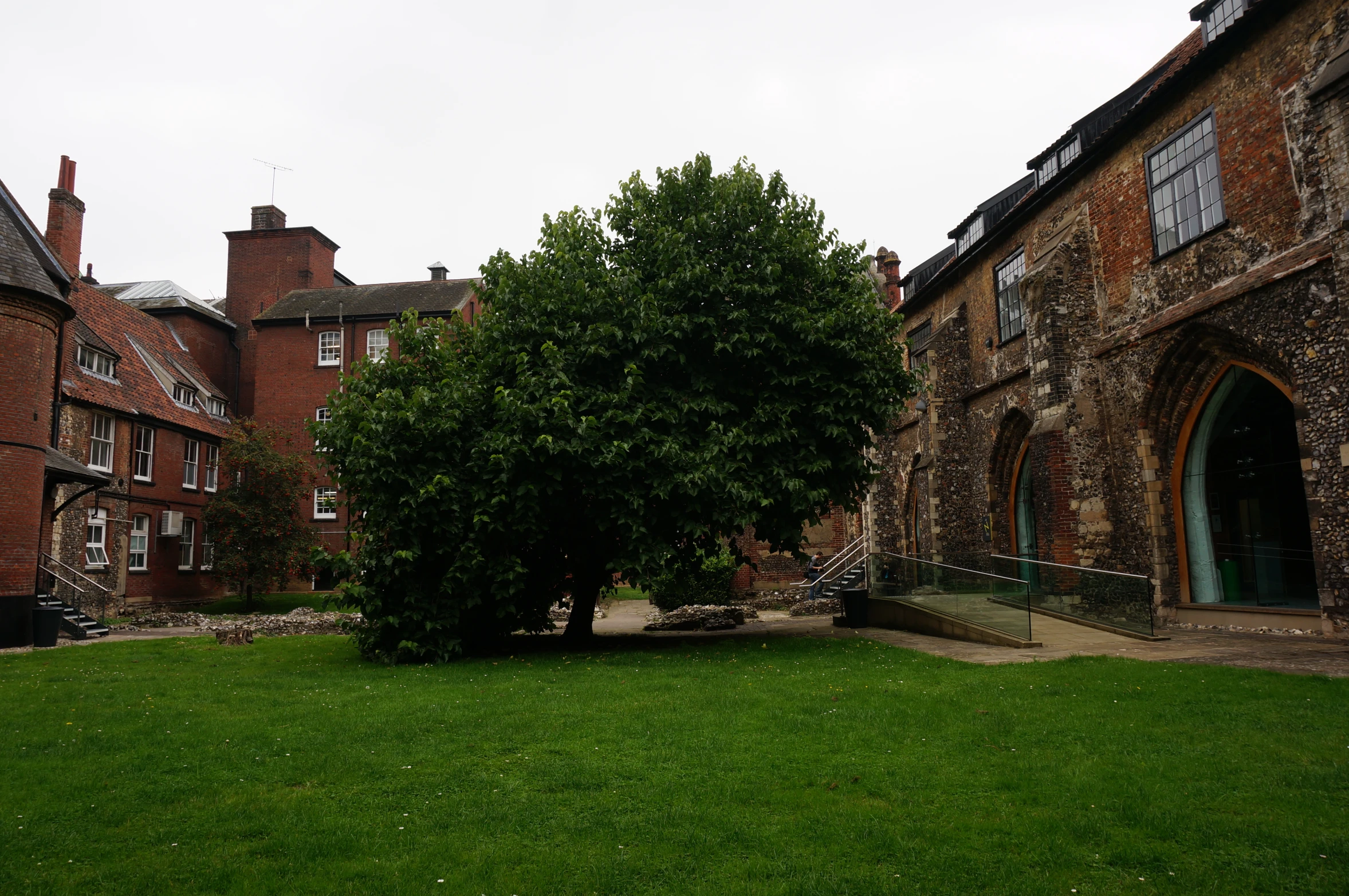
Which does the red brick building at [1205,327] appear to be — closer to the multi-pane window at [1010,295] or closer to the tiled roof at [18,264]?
the multi-pane window at [1010,295]

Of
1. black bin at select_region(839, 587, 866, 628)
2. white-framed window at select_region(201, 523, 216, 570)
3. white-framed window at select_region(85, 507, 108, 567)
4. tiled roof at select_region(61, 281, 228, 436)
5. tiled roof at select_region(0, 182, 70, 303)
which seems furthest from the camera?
white-framed window at select_region(201, 523, 216, 570)

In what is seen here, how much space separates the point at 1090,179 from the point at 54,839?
19982 millimetres

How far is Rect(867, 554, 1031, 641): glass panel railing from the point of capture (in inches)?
560

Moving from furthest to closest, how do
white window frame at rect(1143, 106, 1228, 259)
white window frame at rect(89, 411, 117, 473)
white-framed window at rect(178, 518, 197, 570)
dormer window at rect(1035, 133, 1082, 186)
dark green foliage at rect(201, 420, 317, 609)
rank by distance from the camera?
white-framed window at rect(178, 518, 197, 570) < dark green foliage at rect(201, 420, 317, 609) < white window frame at rect(89, 411, 117, 473) < dormer window at rect(1035, 133, 1082, 186) < white window frame at rect(1143, 106, 1228, 259)

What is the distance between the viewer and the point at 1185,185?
15.3 meters

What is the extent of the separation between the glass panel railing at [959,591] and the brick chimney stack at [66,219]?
89.2ft

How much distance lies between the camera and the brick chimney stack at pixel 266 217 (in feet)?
137

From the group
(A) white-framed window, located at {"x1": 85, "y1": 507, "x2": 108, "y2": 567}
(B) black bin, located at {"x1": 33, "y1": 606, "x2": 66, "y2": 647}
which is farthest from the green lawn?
(A) white-framed window, located at {"x1": 85, "y1": 507, "x2": 108, "y2": 567}

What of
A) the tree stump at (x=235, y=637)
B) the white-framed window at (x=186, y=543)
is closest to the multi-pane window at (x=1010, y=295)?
the tree stump at (x=235, y=637)

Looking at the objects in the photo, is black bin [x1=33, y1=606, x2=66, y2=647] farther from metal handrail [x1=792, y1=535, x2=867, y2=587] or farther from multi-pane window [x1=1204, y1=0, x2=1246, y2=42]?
multi-pane window [x1=1204, y1=0, x2=1246, y2=42]

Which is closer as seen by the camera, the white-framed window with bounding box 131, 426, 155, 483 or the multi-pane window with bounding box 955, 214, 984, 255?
the multi-pane window with bounding box 955, 214, 984, 255

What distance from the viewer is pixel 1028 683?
992cm

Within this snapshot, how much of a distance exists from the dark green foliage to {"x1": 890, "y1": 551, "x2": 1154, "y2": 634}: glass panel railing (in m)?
23.6

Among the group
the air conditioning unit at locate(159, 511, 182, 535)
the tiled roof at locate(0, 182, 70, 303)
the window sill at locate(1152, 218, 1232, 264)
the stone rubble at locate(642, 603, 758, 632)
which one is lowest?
the stone rubble at locate(642, 603, 758, 632)
